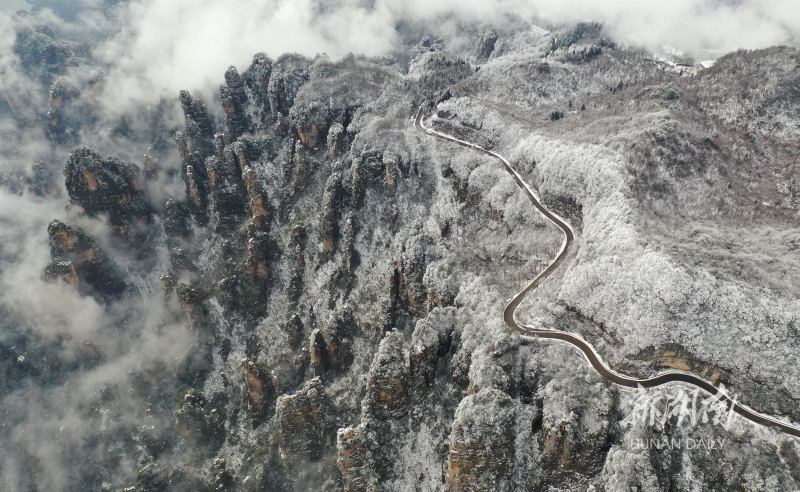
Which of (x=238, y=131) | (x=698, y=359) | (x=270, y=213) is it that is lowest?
(x=698, y=359)

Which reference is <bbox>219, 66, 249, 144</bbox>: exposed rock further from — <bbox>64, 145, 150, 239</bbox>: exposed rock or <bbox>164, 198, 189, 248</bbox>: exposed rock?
<bbox>64, 145, 150, 239</bbox>: exposed rock

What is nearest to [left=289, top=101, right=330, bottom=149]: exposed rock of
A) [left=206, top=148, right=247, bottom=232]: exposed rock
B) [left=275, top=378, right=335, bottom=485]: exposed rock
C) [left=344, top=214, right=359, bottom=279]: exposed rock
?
[left=206, top=148, right=247, bottom=232]: exposed rock

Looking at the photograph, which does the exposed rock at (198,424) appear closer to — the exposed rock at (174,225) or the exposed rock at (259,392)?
the exposed rock at (259,392)

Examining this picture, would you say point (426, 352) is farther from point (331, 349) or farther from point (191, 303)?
point (191, 303)

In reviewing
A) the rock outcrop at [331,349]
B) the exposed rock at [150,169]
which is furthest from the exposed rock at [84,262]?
the rock outcrop at [331,349]

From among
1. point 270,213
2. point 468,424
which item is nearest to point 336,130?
point 270,213

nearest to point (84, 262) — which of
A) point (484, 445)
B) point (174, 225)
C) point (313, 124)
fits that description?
point (174, 225)

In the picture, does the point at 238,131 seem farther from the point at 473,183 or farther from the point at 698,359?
the point at 698,359
